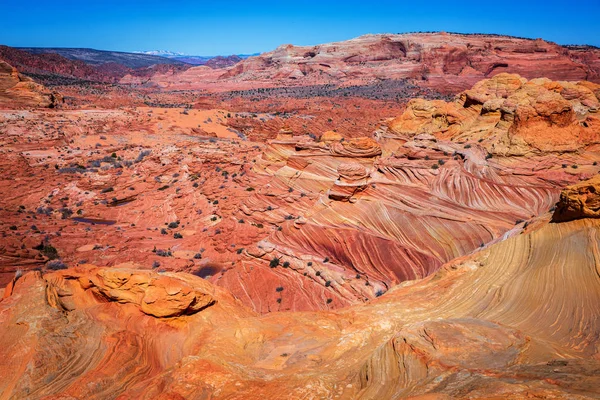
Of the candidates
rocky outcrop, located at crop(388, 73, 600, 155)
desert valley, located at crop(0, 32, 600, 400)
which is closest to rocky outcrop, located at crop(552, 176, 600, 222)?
desert valley, located at crop(0, 32, 600, 400)

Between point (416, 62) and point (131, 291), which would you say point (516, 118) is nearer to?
point (131, 291)

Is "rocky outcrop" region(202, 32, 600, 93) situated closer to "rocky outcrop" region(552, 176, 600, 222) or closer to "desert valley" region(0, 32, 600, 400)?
"desert valley" region(0, 32, 600, 400)

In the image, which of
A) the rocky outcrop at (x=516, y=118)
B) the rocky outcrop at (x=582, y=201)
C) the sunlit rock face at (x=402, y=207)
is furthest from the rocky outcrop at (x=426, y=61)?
the rocky outcrop at (x=582, y=201)

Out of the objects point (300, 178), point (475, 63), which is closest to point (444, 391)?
point (300, 178)

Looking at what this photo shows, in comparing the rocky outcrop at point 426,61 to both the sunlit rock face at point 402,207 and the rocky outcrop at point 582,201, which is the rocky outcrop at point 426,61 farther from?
the rocky outcrop at point 582,201

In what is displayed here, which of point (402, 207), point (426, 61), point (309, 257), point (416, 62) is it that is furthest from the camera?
point (416, 62)

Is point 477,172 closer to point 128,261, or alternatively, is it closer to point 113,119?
point 128,261

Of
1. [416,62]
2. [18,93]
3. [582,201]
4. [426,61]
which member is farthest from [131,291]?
[416,62]
